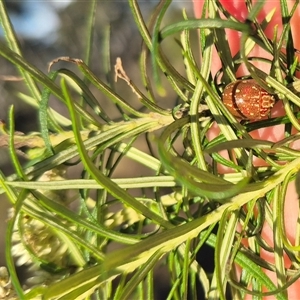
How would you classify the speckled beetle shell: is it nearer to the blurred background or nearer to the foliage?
the foliage

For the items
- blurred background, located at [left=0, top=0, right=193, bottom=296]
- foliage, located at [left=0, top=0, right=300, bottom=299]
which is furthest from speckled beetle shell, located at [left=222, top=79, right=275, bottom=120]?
blurred background, located at [left=0, top=0, right=193, bottom=296]

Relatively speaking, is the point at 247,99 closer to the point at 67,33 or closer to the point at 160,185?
the point at 160,185

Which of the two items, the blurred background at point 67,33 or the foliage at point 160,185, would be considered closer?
the foliage at point 160,185

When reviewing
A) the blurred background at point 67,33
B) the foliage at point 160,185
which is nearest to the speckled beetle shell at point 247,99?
the foliage at point 160,185

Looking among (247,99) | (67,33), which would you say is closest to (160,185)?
(247,99)

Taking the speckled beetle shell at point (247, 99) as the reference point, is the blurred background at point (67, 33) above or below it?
above

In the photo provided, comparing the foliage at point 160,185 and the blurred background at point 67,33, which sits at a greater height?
the blurred background at point 67,33

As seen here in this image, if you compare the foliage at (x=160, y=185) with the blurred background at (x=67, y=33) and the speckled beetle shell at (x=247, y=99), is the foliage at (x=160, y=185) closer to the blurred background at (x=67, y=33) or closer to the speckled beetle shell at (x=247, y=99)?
the speckled beetle shell at (x=247, y=99)

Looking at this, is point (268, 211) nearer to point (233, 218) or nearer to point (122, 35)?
point (233, 218)
